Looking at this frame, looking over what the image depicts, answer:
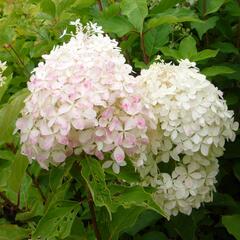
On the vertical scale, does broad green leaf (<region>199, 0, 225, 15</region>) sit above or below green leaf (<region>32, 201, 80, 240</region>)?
above

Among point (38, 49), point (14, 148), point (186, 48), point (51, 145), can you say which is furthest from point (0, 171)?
point (186, 48)

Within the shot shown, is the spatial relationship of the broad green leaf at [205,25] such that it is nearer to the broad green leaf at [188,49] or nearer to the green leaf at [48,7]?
the broad green leaf at [188,49]

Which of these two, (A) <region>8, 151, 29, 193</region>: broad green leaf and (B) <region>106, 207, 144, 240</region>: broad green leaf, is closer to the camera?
(A) <region>8, 151, 29, 193</region>: broad green leaf

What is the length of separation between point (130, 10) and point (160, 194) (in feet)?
1.80

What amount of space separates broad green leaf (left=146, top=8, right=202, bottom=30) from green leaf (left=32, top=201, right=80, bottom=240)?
0.60m

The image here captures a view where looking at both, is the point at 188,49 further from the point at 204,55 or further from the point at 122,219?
the point at 122,219

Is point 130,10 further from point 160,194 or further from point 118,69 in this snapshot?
point 160,194

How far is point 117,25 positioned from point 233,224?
0.68m

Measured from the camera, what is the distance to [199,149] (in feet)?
4.68

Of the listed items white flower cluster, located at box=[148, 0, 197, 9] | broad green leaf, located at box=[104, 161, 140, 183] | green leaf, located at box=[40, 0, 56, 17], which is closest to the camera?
broad green leaf, located at box=[104, 161, 140, 183]

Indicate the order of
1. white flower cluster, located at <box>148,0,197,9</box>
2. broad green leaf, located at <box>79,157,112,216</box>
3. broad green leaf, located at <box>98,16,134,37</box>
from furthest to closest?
white flower cluster, located at <box>148,0,197,9</box>, broad green leaf, located at <box>98,16,134,37</box>, broad green leaf, located at <box>79,157,112,216</box>

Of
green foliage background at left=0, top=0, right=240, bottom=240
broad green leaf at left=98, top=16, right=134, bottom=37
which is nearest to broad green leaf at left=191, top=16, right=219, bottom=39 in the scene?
green foliage background at left=0, top=0, right=240, bottom=240

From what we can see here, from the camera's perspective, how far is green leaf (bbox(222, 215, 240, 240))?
166 cm

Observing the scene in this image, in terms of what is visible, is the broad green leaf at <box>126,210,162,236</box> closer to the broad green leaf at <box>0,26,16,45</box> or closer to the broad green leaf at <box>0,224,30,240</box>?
the broad green leaf at <box>0,224,30,240</box>
